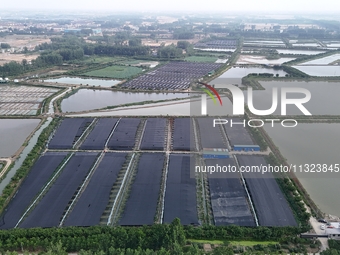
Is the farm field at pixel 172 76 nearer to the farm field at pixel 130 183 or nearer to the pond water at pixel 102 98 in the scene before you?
the pond water at pixel 102 98

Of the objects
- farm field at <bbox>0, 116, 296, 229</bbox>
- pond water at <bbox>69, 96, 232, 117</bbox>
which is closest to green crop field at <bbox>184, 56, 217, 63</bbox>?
pond water at <bbox>69, 96, 232, 117</bbox>

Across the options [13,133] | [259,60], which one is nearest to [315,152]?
[13,133]

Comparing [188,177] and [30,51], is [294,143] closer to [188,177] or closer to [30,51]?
[188,177]

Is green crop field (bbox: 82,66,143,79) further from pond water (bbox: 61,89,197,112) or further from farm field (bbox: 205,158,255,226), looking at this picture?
farm field (bbox: 205,158,255,226)

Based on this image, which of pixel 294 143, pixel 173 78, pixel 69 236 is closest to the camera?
pixel 69 236

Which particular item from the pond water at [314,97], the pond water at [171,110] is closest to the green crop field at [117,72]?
the pond water at [171,110]

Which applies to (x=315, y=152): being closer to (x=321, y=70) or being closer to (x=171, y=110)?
(x=171, y=110)

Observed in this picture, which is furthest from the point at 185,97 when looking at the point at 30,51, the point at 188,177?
the point at 30,51
